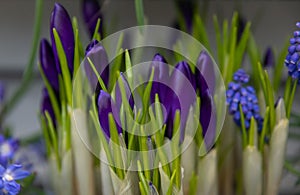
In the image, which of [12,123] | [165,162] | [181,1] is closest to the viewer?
[165,162]

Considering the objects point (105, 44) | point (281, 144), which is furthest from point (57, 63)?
point (281, 144)

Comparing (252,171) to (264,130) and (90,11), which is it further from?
(90,11)

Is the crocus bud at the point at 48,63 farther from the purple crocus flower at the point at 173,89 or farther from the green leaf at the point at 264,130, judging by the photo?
the green leaf at the point at 264,130

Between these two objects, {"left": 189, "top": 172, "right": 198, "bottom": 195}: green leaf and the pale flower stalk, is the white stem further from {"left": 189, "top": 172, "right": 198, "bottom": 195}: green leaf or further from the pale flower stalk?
the pale flower stalk

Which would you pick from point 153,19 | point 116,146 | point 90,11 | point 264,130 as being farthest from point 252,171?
point 153,19

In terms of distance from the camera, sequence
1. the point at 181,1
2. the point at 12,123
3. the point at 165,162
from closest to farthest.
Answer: the point at 165,162 → the point at 181,1 → the point at 12,123

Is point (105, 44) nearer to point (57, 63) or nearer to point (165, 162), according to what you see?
point (57, 63)

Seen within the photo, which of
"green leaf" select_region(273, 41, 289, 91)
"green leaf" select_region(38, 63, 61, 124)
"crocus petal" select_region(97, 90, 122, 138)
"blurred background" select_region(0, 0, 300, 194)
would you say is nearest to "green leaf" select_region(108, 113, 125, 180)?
"crocus petal" select_region(97, 90, 122, 138)
